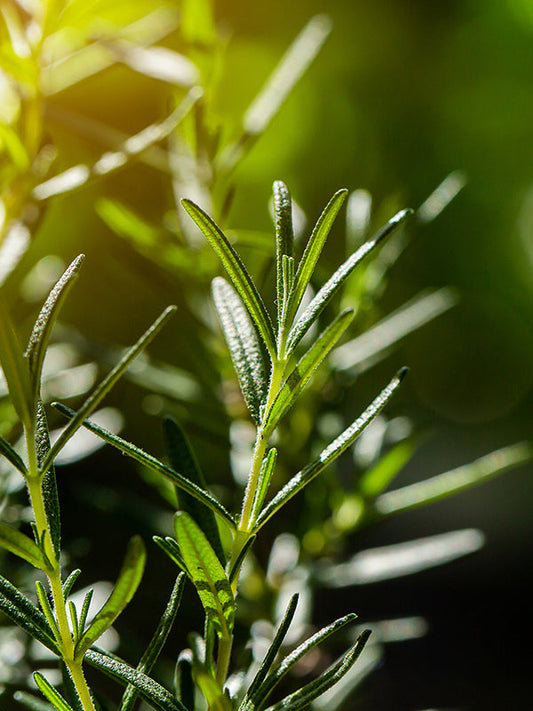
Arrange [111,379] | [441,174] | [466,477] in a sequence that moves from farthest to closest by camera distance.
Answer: [441,174], [466,477], [111,379]

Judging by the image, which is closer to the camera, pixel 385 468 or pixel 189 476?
pixel 189 476

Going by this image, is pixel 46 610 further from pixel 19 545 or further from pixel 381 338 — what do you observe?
pixel 381 338

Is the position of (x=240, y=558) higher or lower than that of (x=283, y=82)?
lower

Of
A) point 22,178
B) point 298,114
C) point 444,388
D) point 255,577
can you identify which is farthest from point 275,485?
point 444,388

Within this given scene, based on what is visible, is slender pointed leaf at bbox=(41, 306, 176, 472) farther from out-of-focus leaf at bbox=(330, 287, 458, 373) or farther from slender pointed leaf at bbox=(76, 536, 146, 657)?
out-of-focus leaf at bbox=(330, 287, 458, 373)

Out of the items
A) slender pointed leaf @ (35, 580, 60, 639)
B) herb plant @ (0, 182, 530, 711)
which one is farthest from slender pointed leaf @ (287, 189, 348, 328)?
slender pointed leaf @ (35, 580, 60, 639)

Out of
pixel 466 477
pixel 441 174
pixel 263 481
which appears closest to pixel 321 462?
pixel 263 481

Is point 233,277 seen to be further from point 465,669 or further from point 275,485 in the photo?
point 465,669
